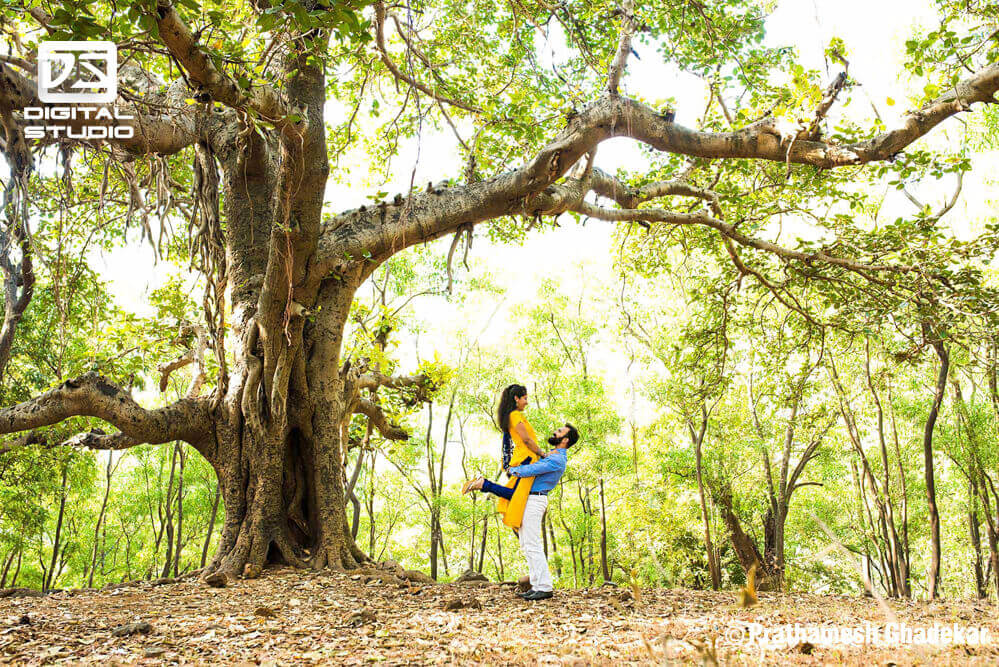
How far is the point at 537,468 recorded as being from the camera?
469cm

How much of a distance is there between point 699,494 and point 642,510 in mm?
1703

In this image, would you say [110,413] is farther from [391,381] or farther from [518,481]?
[518,481]

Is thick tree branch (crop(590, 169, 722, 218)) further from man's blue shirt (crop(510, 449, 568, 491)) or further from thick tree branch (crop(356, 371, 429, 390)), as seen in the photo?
man's blue shirt (crop(510, 449, 568, 491))

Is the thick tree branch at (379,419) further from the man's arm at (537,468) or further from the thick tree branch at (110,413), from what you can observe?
the man's arm at (537,468)

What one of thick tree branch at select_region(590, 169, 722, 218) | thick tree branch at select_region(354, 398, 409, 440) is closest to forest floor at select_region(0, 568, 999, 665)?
thick tree branch at select_region(354, 398, 409, 440)

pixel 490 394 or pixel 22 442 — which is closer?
pixel 22 442

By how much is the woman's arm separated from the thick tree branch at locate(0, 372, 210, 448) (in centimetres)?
320

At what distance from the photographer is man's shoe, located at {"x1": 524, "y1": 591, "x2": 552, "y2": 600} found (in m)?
4.54

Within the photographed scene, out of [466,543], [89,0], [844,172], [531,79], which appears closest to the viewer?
[89,0]

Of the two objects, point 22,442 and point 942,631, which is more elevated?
point 22,442

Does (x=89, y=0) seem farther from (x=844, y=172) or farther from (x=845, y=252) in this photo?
(x=844, y=172)

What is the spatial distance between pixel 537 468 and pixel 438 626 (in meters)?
1.41

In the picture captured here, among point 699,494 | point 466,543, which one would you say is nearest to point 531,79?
point 699,494

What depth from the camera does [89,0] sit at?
2.61 m
